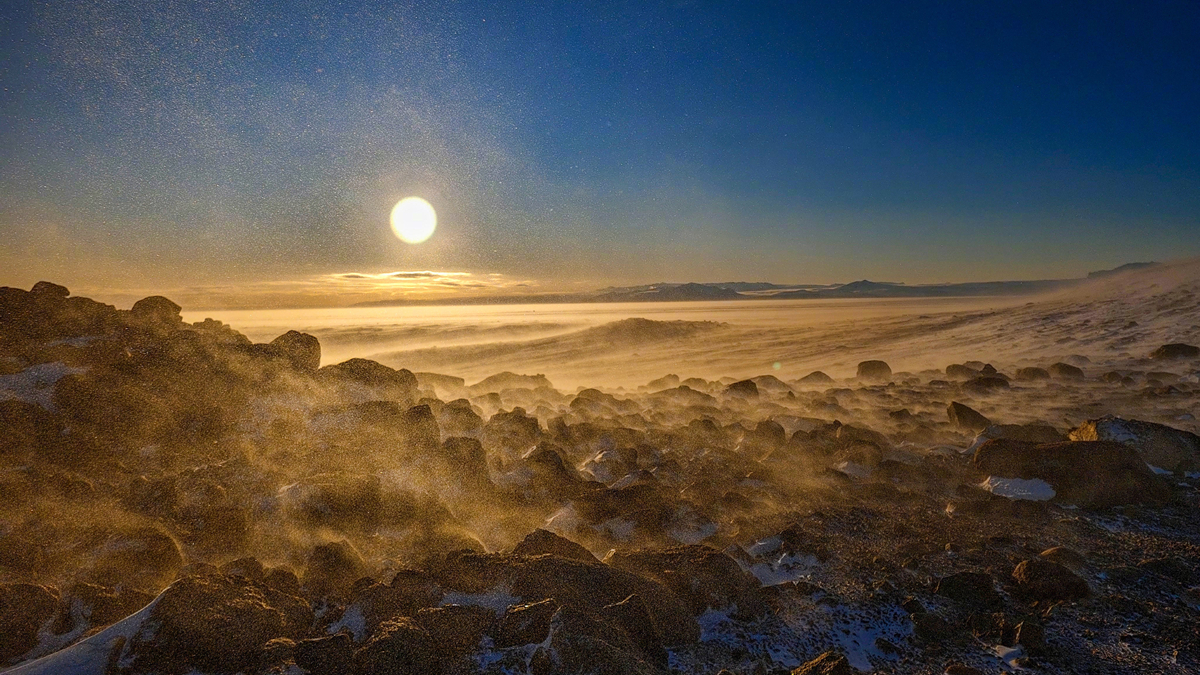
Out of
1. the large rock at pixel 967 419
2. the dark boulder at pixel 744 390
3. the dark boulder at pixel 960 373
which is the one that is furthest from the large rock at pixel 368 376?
the dark boulder at pixel 960 373

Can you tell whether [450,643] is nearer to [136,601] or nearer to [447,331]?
[136,601]

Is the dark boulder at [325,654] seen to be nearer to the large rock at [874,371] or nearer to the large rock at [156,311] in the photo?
the large rock at [156,311]

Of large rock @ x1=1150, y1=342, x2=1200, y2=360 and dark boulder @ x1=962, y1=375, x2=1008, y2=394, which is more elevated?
large rock @ x1=1150, y1=342, x2=1200, y2=360

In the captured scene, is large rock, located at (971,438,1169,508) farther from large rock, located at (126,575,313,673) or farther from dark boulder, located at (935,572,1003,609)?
large rock, located at (126,575,313,673)

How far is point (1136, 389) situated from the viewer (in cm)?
874

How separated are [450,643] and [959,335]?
1928cm

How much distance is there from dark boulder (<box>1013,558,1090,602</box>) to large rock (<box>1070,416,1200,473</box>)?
314 cm

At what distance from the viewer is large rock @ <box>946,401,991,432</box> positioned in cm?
743

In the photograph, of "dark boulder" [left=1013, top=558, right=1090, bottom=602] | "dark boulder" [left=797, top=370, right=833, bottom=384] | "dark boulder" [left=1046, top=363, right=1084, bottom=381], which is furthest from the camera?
"dark boulder" [left=797, top=370, right=833, bottom=384]

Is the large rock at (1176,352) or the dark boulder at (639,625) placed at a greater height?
the large rock at (1176,352)

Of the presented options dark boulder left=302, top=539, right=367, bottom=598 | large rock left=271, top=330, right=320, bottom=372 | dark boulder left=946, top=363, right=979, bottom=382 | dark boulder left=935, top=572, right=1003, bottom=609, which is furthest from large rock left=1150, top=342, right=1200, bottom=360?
large rock left=271, top=330, right=320, bottom=372

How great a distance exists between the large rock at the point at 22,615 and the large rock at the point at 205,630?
839mm

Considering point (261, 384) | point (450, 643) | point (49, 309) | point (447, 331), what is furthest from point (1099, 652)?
point (447, 331)

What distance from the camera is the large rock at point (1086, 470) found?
4.94 meters
